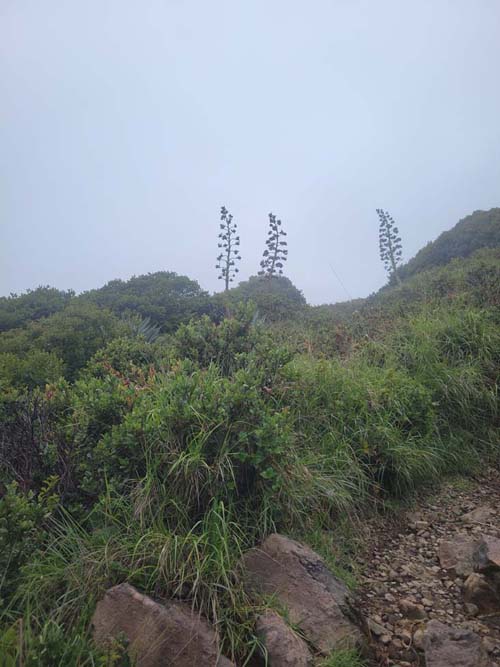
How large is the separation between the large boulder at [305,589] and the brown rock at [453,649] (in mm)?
337

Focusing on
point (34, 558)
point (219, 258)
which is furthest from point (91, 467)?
point (219, 258)

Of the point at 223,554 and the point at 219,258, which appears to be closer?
the point at 223,554

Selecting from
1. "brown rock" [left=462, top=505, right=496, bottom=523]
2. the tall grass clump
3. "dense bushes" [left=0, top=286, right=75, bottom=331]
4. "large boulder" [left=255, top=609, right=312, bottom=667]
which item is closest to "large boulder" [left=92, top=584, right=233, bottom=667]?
the tall grass clump

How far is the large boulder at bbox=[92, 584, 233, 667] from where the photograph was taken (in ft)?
6.50

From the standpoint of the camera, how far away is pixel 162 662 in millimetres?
1980

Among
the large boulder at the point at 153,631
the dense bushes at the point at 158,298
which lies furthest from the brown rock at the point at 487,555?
the dense bushes at the point at 158,298

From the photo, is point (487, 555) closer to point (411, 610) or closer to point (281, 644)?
point (411, 610)

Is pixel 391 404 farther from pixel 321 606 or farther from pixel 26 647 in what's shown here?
pixel 26 647

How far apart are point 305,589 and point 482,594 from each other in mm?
1094

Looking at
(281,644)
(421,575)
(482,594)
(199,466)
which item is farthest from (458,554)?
(199,466)

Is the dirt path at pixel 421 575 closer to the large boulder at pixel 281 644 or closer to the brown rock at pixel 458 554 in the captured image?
the brown rock at pixel 458 554

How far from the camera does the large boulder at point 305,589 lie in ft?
7.50

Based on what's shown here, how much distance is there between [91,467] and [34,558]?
0.69 metres

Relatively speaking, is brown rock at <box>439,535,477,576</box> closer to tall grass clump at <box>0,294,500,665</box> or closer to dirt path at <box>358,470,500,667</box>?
dirt path at <box>358,470,500,667</box>
